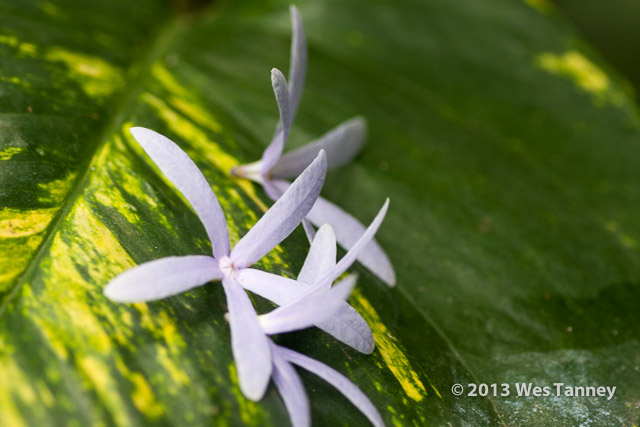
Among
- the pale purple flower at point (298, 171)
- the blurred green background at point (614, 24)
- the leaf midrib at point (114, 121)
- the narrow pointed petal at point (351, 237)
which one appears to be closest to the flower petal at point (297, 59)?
the pale purple flower at point (298, 171)

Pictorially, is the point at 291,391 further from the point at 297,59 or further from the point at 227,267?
the point at 297,59

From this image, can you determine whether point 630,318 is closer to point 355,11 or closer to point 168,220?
point 168,220

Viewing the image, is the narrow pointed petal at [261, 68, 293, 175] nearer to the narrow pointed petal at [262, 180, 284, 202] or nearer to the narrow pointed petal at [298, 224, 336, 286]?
the narrow pointed petal at [262, 180, 284, 202]

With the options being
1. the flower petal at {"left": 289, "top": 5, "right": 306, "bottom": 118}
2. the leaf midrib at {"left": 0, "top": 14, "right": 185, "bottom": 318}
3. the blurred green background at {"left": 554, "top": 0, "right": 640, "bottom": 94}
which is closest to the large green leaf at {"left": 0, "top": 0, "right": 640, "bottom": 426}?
the leaf midrib at {"left": 0, "top": 14, "right": 185, "bottom": 318}

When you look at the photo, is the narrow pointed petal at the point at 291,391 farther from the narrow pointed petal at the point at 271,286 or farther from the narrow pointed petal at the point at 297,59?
the narrow pointed petal at the point at 297,59

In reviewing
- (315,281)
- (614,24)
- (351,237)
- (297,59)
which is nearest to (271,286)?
(315,281)
